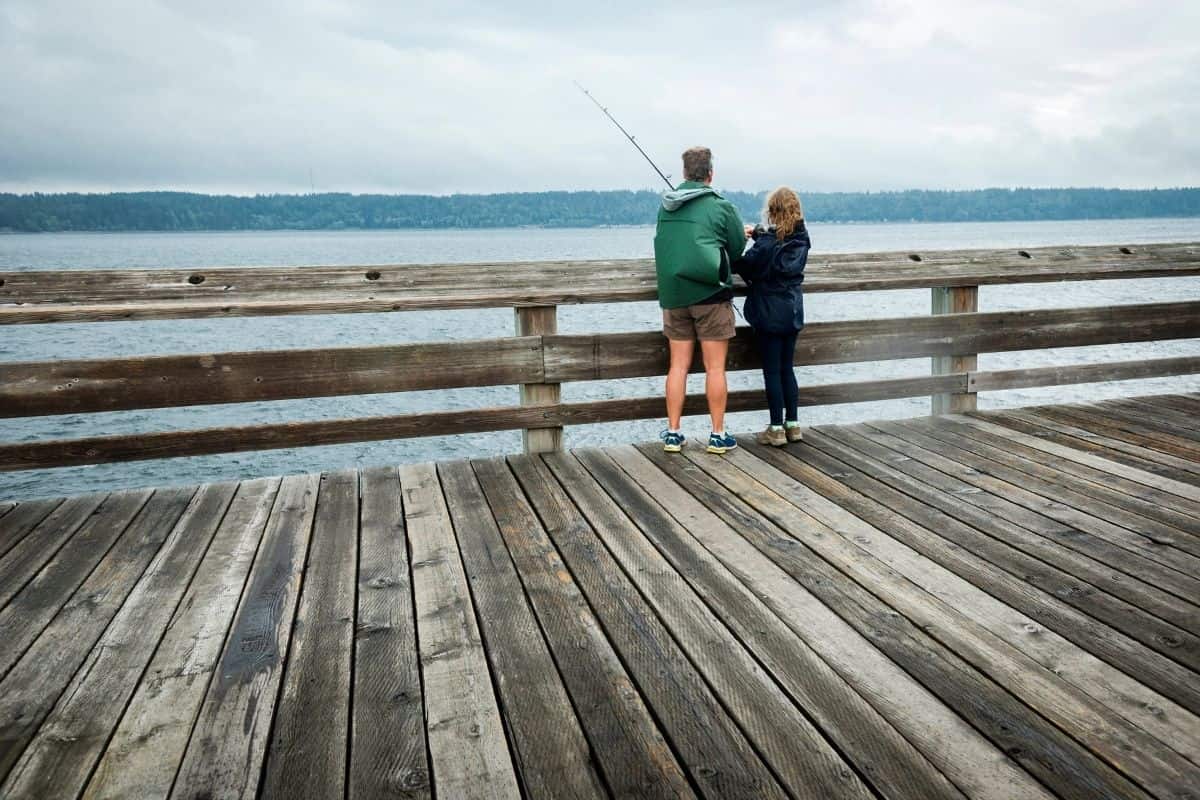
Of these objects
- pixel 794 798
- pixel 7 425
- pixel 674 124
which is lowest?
pixel 7 425

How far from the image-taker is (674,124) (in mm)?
118375

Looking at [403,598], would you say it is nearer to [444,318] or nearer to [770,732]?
[770,732]

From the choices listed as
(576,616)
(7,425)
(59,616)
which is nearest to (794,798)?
(576,616)

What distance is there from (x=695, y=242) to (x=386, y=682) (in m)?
2.83

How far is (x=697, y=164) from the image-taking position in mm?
4480

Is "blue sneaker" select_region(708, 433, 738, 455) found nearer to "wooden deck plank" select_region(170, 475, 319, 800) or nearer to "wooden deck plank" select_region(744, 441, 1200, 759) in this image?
"wooden deck plank" select_region(744, 441, 1200, 759)

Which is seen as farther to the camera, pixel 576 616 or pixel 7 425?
pixel 7 425

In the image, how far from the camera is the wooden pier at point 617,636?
1860 millimetres

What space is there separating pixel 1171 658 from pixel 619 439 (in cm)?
1030

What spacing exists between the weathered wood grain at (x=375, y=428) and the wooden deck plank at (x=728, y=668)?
922 millimetres

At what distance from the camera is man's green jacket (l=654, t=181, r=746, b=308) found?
173 inches

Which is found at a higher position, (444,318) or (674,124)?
(674,124)

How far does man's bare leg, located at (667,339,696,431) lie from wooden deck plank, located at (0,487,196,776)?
2.46 m

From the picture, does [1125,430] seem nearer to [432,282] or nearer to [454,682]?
[432,282]
